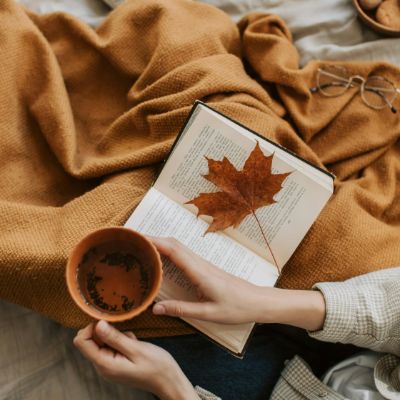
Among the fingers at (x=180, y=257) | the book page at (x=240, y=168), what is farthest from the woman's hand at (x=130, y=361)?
the book page at (x=240, y=168)

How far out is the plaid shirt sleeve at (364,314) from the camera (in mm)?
759

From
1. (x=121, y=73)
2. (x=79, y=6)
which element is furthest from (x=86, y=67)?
(x=79, y=6)

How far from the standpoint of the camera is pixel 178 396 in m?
0.70

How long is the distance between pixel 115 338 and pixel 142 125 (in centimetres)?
40

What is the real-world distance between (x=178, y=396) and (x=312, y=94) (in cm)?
62

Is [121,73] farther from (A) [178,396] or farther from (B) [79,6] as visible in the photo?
(A) [178,396]

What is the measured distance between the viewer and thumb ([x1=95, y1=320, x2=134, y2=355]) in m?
0.63

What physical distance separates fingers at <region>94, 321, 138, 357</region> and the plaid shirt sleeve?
311 mm

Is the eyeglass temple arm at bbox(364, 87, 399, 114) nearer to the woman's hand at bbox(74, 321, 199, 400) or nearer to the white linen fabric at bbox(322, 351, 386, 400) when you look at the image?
the white linen fabric at bbox(322, 351, 386, 400)

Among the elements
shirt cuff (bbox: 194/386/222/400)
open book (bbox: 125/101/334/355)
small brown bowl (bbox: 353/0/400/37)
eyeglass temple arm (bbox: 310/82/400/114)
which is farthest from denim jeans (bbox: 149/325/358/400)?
small brown bowl (bbox: 353/0/400/37)

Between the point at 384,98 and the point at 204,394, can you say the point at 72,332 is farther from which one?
the point at 384,98

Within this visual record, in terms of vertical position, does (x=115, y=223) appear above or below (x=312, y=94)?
below

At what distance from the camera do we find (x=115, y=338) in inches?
25.5

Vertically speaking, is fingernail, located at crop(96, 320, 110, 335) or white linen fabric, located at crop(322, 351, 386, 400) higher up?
fingernail, located at crop(96, 320, 110, 335)
